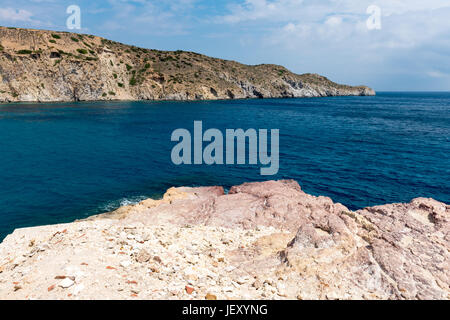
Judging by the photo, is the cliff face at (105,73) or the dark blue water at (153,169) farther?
the cliff face at (105,73)

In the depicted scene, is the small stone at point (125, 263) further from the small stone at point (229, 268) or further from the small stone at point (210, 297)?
the small stone at point (229, 268)

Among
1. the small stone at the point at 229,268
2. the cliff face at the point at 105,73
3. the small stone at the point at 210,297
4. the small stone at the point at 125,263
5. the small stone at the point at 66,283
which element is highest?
the cliff face at the point at 105,73

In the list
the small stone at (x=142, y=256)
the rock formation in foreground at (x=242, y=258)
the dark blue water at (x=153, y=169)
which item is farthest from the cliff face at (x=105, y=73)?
the small stone at (x=142, y=256)

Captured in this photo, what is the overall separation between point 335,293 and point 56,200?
66.5 ft

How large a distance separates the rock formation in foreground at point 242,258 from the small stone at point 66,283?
27mm

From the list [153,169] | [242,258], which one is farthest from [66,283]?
[153,169]

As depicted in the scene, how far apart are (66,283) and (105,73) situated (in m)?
118

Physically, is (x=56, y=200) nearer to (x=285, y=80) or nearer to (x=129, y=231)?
(x=129, y=231)

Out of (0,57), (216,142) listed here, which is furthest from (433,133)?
(0,57)

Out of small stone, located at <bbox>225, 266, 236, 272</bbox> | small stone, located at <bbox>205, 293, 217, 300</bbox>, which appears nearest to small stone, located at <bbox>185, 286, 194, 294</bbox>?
small stone, located at <bbox>205, 293, 217, 300</bbox>

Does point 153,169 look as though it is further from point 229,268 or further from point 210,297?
point 210,297

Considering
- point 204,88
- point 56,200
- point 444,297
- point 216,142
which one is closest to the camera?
point 444,297

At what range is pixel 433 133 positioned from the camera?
48.9 meters

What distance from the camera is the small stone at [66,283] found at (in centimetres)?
739
